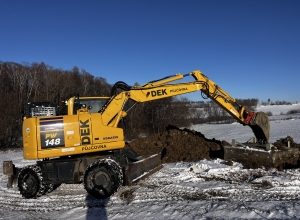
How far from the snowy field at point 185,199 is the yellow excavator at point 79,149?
0.38m

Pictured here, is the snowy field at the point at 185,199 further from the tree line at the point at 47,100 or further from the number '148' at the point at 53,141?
the tree line at the point at 47,100

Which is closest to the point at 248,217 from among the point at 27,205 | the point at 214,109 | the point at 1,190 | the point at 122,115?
the point at 122,115

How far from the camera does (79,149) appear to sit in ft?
25.1

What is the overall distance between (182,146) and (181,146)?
44mm

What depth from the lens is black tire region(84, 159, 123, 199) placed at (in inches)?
286

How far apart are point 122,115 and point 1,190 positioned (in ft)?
14.5

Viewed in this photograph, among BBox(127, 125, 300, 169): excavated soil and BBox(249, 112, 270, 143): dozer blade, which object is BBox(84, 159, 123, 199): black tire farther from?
BBox(249, 112, 270, 143): dozer blade

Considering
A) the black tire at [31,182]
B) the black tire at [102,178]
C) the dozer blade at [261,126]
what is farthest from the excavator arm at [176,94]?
the black tire at [31,182]

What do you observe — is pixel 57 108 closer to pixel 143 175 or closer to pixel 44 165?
pixel 44 165

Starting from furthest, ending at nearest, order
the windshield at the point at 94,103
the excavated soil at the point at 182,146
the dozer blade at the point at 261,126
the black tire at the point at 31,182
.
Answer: the excavated soil at the point at 182,146
the dozer blade at the point at 261,126
the windshield at the point at 94,103
the black tire at the point at 31,182

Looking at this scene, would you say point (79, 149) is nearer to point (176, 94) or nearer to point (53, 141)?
point (53, 141)

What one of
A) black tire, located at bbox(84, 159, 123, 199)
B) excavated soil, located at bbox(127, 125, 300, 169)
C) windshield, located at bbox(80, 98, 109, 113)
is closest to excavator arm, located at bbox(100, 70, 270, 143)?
windshield, located at bbox(80, 98, 109, 113)

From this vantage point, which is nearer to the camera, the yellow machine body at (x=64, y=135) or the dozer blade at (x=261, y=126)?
the yellow machine body at (x=64, y=135)

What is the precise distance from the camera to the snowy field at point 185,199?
224 inches
